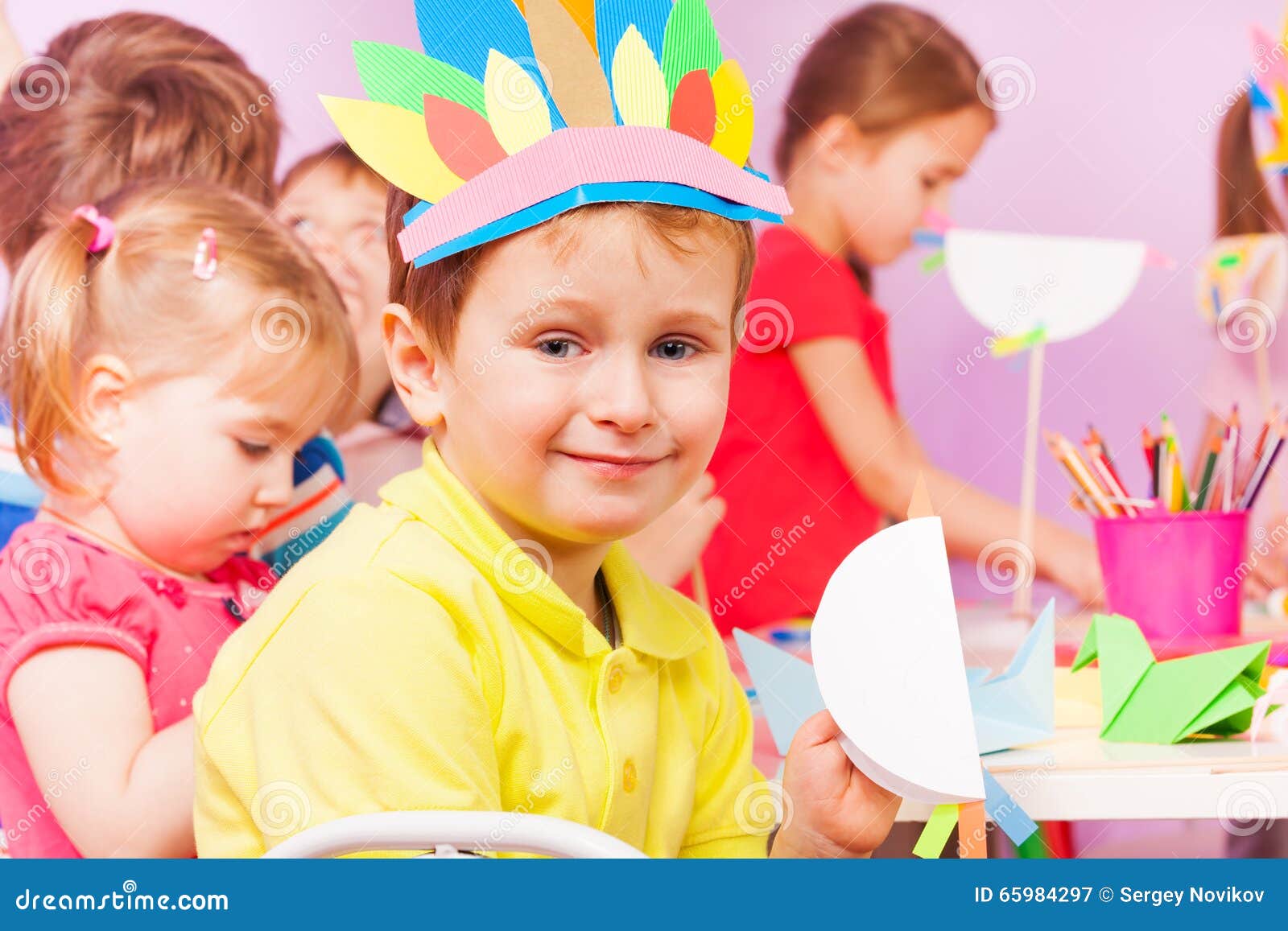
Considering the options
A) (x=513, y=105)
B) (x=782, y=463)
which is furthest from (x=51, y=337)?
(x=782, y=463)

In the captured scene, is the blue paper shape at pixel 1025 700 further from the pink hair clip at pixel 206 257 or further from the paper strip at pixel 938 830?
the pink hair clip at pixel 206 257

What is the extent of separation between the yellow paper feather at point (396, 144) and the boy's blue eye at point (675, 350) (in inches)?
7.8

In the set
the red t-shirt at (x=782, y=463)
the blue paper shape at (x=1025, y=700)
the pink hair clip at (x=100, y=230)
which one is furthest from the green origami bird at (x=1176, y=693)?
the pink hair clip at (x=100, y=230)

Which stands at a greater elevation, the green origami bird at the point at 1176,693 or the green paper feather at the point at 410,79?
the green paper feather at the point at 410,79

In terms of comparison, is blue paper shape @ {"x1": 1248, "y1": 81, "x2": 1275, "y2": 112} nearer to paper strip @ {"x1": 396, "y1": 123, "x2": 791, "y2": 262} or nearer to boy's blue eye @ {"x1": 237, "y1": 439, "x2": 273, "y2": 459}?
paper strip @ {"x1": 396, "y1": 123, "x2": 791, "y2": 262}

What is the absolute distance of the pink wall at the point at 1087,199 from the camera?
6.64 feet

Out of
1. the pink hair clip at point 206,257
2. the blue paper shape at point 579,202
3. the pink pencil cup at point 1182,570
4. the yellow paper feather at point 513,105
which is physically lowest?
the pink pencil cup at point 1182,570

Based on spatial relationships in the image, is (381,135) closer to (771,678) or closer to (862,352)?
(771,678)

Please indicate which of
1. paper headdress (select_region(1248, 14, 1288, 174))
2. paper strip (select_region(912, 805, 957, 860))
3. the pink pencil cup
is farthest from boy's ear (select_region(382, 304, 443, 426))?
paper headdress (select_region(1248, 14, 1288, 174))

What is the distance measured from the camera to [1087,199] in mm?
2092

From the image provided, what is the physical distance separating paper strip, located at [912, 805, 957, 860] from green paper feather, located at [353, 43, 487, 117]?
0.60 m

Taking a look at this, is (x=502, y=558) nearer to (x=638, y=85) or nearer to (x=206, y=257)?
(x=638, y=85)
